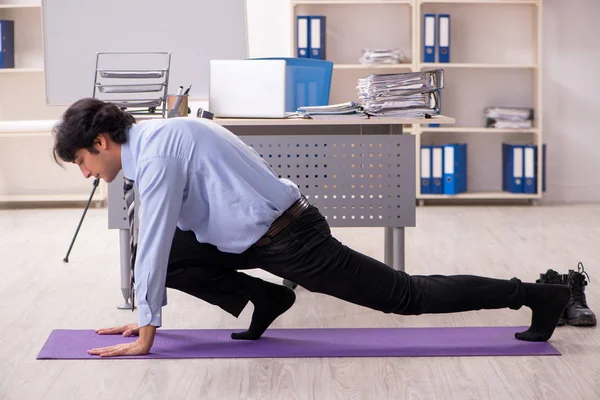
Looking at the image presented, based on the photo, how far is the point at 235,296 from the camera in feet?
8.71

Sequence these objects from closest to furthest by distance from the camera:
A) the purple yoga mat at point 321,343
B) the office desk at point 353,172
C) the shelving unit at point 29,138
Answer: the purple yoga mat at point 321,343 → the office desk at point 353,172 → the shelving unit at point 29,138

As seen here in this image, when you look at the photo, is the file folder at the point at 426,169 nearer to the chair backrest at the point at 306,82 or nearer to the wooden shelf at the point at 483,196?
the wooden shelf at the point at 483,196

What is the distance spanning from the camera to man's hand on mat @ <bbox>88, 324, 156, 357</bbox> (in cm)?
250

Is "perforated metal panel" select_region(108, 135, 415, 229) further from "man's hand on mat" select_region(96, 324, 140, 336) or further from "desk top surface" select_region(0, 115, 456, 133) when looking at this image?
"man's hand on mat" select_region(96, 324, 140, 336)

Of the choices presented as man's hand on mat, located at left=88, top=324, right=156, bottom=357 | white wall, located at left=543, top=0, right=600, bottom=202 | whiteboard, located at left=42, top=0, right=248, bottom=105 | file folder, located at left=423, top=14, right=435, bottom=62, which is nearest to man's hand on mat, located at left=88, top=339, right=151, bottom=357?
man's hand on mat, located at left=88, top=324, right=156, bottom=357

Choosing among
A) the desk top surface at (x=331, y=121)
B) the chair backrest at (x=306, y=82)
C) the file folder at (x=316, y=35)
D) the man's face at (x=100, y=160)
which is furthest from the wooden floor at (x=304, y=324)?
the file folder at (x=316, y=35)

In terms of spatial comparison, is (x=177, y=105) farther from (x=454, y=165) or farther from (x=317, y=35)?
(x=454, y=165)

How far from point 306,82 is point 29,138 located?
3292 mm

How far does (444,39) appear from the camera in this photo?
6.11 m

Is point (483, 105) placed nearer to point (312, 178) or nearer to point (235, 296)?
point (312, 178)

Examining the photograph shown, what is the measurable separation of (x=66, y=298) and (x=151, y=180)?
4.27 feet

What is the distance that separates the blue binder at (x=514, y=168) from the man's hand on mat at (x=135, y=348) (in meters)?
4.03

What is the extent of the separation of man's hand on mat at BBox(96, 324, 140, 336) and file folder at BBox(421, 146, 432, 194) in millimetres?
3590

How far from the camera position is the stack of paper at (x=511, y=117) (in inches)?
241
